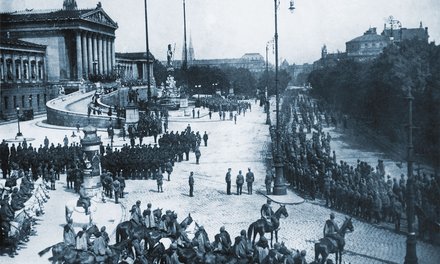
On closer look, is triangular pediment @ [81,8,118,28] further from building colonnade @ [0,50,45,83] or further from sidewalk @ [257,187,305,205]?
sidewalk @ [257,187,305,205]

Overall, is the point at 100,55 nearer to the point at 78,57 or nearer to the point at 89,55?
the point at 89,55

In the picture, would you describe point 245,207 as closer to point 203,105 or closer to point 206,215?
point 206,215

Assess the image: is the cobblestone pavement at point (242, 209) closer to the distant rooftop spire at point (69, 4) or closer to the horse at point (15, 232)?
the horse at point (15, 232)

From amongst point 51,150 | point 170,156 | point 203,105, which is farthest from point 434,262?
point 203,105

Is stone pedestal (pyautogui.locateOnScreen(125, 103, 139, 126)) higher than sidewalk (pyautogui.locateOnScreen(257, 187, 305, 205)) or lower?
higher

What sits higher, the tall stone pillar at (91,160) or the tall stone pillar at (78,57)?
the tall stone pillar at (78,57)

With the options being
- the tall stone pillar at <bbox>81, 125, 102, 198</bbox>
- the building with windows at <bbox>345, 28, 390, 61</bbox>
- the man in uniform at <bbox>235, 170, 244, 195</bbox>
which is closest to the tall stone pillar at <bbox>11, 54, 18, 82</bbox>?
the tall stone pillar at <bbox>81, 125, 102, 198</bbox>

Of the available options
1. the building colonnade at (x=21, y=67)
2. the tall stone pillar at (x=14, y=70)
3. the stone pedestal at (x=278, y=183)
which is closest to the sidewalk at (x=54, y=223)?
the stone pedestal at (x=278, y=183)

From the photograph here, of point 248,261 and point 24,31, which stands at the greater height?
point 24,31

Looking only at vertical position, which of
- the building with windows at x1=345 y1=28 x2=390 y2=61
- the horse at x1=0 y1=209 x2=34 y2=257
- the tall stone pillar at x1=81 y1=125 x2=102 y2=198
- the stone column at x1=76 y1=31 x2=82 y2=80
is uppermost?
the building with windows at x1=345 y1=28 x2=390 y2=61
